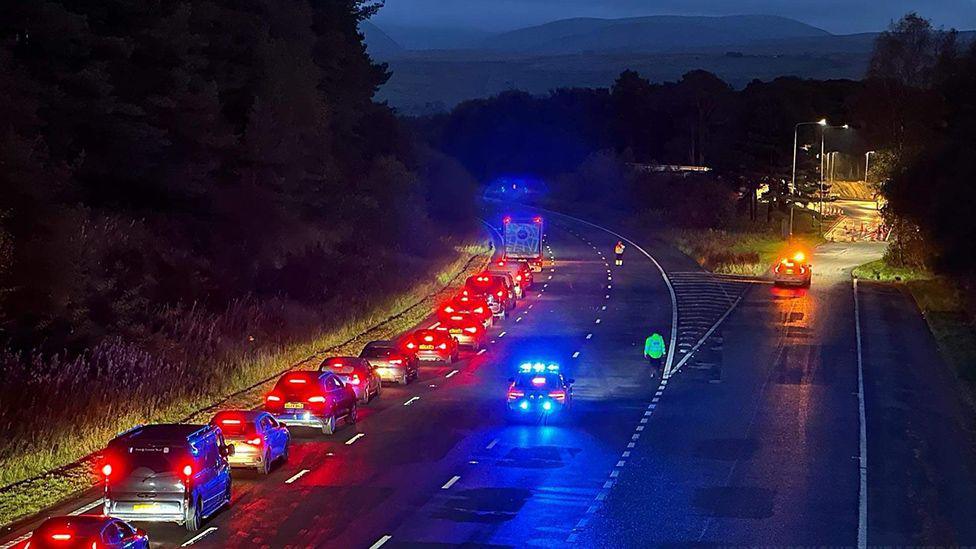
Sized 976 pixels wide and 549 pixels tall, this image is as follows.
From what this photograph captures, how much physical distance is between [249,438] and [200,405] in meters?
8.30

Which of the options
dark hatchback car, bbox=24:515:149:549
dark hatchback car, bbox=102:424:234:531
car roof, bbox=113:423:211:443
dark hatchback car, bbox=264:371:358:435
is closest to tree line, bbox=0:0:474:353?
dark hatchback car, bbox=264:371:358:435

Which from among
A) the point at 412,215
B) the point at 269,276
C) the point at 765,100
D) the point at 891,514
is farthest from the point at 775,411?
A: the point at 765,100

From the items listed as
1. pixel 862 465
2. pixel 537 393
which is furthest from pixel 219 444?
pixel 862 465

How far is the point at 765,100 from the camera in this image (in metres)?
118

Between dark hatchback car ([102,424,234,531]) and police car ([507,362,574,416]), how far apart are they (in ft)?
44.8

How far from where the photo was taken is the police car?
3462 cm

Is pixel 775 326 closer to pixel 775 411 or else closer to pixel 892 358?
pixel 892 358

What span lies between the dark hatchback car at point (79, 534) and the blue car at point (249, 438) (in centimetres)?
776

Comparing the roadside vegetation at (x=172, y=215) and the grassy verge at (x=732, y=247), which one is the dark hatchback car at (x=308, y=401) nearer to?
the roadside vegetation at (x=172, y=215)

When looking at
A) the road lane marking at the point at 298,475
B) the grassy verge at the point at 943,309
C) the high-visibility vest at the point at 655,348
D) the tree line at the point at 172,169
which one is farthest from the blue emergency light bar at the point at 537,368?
the grassy verge at the point at 943,309

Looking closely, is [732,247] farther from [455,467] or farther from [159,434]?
[159,434]

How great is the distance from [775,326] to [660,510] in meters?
33.6

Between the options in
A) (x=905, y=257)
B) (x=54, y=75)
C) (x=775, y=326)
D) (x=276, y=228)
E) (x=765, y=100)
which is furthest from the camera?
(x=765, y=100)

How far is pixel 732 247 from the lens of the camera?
308 ft
